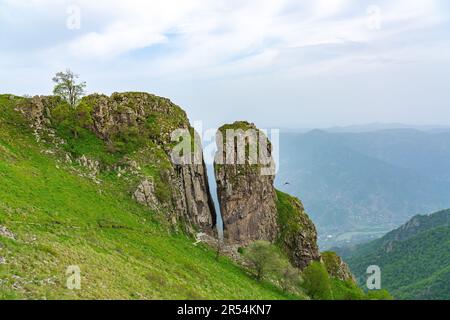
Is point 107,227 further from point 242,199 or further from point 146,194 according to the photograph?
point 242,199

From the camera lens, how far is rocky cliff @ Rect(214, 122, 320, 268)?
81812 mm

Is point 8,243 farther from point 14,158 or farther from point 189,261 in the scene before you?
point 14,158

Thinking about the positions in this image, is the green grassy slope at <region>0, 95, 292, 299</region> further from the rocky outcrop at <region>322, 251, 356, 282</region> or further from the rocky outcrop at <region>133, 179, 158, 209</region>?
the rocky outcrop at <region>322, 251, 356, 282</region>

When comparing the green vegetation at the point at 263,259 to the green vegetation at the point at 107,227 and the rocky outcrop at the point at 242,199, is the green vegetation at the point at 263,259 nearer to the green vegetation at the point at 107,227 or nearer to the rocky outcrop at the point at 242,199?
the green vegetation at the point at 107,227

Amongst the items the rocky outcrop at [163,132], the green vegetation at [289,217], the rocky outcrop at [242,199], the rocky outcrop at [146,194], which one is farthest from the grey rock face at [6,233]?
the green vegetation at [289,217]

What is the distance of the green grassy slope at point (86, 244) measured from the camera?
1251 inches

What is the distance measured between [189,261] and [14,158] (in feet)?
109

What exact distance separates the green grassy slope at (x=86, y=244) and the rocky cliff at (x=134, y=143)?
3.25 metres

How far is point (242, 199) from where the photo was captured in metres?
82.6

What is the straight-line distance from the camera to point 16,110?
74.1 meters

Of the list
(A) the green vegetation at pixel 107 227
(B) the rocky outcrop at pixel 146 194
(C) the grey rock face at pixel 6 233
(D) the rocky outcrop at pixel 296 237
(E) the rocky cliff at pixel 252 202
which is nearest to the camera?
(A) the green vegetation at pixel 107 227

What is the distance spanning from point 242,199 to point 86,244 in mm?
43282

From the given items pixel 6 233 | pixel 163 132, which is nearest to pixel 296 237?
pixel 163 132

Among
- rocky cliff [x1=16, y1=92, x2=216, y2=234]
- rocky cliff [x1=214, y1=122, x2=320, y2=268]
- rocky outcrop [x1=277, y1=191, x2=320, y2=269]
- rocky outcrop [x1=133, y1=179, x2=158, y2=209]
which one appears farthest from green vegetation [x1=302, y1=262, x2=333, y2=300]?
rocky outcrop [x1=133, y1=179, x2=158, y2=209]
